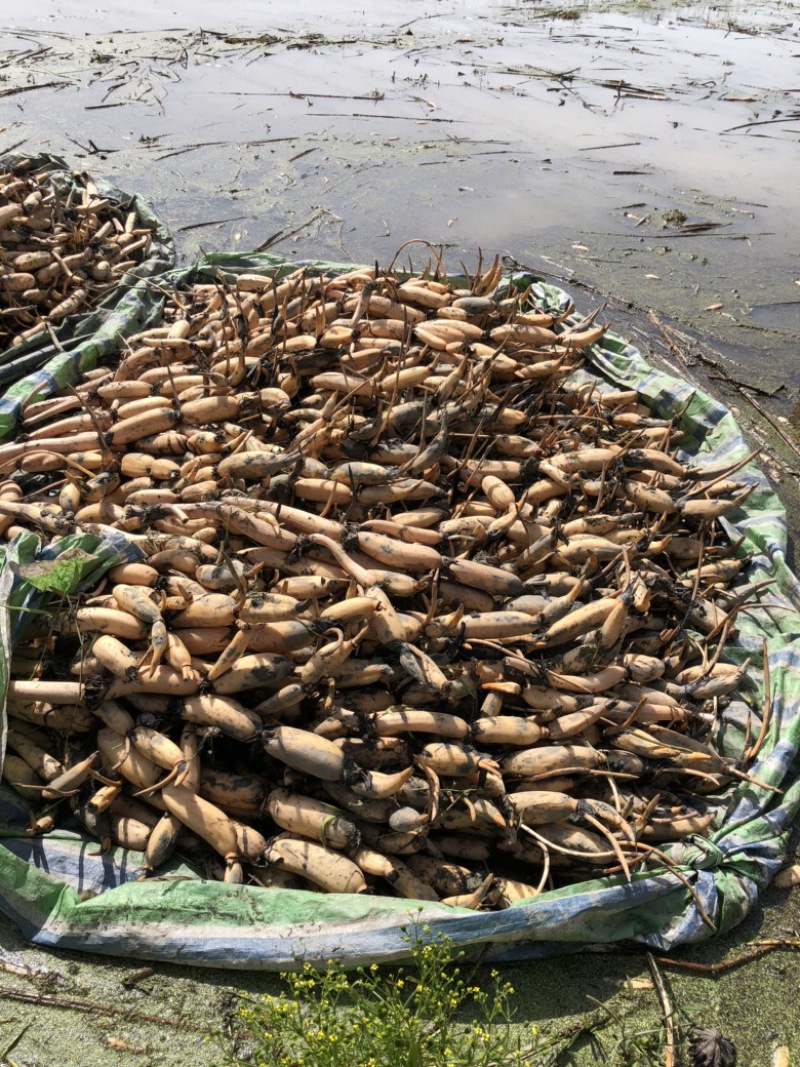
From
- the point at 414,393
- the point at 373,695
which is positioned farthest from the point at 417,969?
the point at 414,393

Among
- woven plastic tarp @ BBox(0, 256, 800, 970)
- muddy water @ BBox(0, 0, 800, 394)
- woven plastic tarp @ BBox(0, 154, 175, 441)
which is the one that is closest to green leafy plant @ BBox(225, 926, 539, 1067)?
woven plastic tarp @ BBox(0, 256, 800, 970)

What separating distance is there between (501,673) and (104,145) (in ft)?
30.6

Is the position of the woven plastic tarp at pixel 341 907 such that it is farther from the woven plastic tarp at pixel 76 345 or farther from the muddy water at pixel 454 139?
the muddy water at pixel 454 139

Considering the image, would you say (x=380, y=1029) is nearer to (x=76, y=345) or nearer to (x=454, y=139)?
(x=76, y=345)

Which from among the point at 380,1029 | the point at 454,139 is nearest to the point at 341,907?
the point at 380,1029

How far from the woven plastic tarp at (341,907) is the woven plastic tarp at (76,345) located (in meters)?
1.89

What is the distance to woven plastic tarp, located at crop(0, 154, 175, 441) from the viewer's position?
14.6 ft

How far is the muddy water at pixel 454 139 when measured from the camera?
775 centimetres

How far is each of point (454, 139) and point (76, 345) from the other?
301 inches

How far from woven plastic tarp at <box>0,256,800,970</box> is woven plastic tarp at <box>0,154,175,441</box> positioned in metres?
1.89

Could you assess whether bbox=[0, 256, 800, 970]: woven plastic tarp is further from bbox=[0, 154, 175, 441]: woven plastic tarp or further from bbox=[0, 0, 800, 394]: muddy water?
bbox=[0, 0, 800, 394]: muddy water

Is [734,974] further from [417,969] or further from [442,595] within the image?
[442,595]

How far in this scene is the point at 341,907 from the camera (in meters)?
2.55

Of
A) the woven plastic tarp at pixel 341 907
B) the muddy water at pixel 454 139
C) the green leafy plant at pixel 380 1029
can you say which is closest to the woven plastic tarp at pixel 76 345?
the muddy water at pixel 454 139
